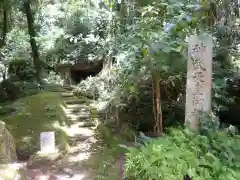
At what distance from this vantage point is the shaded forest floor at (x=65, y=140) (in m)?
5.80

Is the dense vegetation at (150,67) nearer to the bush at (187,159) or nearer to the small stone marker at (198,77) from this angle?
the bush at (187,159)

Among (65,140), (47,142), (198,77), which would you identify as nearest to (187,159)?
(198,77)

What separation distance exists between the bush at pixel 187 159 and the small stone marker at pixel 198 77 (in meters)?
0.41

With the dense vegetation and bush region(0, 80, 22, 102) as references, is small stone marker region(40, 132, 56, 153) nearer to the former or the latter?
the dense vegetation

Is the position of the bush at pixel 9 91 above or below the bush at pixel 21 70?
below

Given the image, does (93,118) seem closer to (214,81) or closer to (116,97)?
(116,97)

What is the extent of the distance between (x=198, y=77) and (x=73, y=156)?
378 cm

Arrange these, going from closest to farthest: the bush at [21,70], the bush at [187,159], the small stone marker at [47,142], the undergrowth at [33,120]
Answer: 1. the bush at [187,159]
2. the small stone marker at [47,142]
3. the undergrowth at [33,120]
4. the bush at [21,70]

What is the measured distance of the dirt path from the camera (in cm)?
567

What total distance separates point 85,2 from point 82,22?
92 centimetres

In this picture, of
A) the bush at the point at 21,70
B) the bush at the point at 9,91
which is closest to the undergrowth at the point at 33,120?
the bush at the point at 9,91

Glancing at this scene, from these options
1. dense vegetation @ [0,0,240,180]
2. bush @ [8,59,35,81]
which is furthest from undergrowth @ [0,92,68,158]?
bush @ [8,59,35,81]

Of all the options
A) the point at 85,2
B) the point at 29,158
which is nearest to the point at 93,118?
the point at 29,158

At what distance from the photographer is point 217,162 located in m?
3.68
